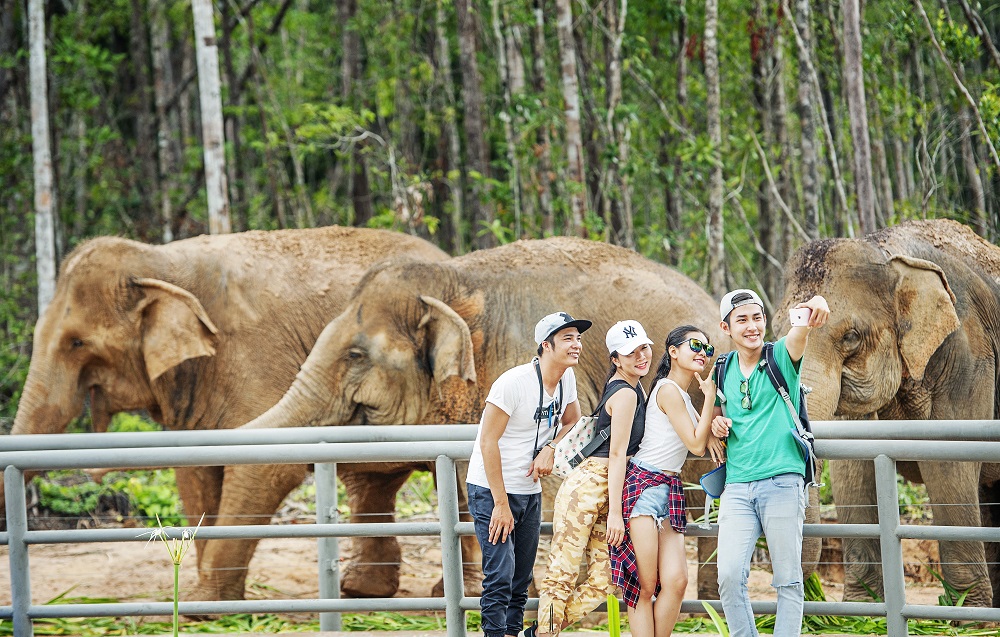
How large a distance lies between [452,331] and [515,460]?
8.15ft

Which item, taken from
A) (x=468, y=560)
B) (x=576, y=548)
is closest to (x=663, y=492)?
(x=576, y=548)

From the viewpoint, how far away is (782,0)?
10305mm

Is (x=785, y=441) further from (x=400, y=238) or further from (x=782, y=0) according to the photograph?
(x=782, y=0)

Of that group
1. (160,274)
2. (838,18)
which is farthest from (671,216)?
(160,274)

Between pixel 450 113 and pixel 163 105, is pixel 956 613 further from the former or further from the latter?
pixel 163 105

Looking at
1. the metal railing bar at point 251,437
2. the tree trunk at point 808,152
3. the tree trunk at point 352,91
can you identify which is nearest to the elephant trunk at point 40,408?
the metal railing bar at point 251,437

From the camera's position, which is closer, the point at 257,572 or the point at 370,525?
the point at 370,525

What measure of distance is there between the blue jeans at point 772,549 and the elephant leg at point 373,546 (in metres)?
3.76

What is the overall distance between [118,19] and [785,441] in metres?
15.5

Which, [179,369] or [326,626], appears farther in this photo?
[179,369]

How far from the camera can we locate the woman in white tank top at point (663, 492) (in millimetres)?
3793

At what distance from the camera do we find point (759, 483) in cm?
372

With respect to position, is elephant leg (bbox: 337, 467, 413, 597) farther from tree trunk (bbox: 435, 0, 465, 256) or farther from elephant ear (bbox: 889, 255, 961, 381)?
tree trunk (bbox: 435, 0, 465, 256)

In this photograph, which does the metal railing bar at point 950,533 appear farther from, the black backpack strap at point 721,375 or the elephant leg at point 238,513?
the elephant leg at point 238,513
